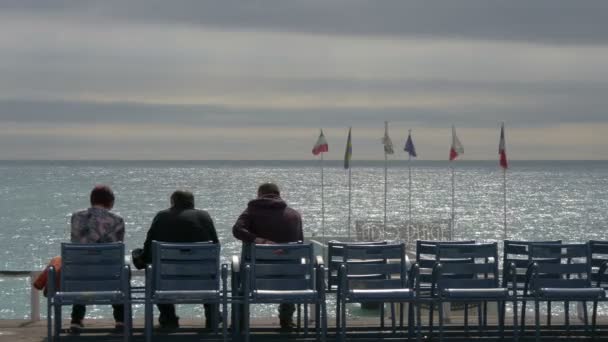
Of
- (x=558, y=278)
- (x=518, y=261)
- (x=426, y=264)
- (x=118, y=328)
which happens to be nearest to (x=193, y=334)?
(x=118, y=328)

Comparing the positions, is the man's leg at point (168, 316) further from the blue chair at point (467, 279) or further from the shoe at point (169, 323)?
the blue chair at point (467, 279)

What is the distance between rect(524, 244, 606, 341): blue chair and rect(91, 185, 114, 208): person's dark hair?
Answer: 3.69m

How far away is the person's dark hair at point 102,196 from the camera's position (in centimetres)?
1240

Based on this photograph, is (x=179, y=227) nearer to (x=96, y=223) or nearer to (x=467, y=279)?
(x=96, y=223)

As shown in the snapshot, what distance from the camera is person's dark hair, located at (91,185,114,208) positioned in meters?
12.4

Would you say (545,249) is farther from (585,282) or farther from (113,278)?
(113,278)

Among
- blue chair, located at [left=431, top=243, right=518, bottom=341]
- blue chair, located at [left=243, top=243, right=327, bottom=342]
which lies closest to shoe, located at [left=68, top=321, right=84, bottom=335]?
blue chair, located at [left=243, top=243, right=327, bottom=342]

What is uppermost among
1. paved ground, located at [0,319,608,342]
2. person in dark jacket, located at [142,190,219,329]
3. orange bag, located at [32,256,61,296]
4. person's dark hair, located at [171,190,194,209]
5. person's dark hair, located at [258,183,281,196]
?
person's dark hair, located at [258,183,281,196]

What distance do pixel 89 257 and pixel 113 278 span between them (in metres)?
0.26

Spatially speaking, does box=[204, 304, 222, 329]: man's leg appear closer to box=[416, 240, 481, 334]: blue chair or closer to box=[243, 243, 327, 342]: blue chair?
box=[243, 243, 327, 342]: blue chair

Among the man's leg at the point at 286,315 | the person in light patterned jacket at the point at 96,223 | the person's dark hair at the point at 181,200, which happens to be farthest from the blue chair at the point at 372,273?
the person in light patterned jacket at the point at 96,223

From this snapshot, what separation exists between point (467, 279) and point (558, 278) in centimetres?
88

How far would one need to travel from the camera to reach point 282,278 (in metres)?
11.7

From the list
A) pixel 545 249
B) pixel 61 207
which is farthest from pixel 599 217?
pixel 545 249
